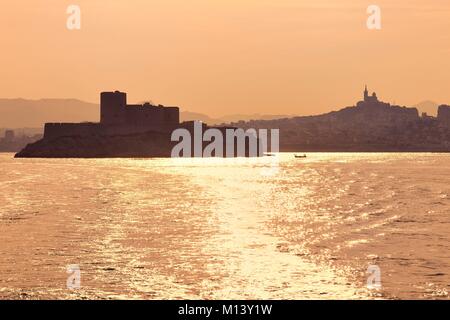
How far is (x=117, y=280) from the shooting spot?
74.8ft

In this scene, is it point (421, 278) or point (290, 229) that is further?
point (290, 229)

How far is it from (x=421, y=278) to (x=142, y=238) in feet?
50.9

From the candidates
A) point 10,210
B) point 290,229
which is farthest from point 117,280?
point 10,210

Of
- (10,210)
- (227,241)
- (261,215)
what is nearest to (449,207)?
(261,215)

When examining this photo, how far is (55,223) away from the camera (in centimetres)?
4250
